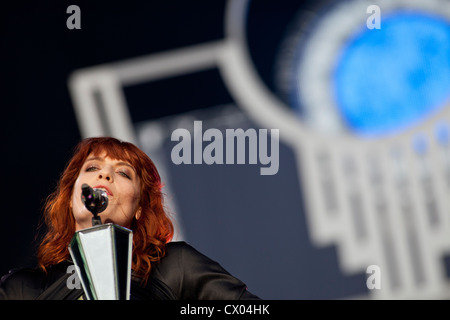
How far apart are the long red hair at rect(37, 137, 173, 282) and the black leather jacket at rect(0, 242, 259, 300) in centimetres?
4

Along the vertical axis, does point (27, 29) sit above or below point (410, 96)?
above

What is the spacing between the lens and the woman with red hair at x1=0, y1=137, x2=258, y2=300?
1.62 metres

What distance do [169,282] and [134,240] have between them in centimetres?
15

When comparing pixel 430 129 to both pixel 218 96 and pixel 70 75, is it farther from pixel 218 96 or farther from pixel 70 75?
pixel 70 75

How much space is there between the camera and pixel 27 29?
10.5 feet

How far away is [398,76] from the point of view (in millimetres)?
3076

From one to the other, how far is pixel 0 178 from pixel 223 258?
106cm

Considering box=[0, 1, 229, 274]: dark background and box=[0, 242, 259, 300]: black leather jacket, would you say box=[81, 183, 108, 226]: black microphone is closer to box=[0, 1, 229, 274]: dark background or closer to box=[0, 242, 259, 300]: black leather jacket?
box=[0, 242, 259, 300]: black leather jacket

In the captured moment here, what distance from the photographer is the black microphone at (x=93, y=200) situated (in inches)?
52.6

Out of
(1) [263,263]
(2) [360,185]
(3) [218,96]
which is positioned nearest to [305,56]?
(3) [218,96]

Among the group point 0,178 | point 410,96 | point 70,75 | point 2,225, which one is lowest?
point 2,225

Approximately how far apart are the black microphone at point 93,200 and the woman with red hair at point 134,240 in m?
0.26

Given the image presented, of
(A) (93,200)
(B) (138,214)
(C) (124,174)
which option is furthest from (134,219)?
(A) (93,200)

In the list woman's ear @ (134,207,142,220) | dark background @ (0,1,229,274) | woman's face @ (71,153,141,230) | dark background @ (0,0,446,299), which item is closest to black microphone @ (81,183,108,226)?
woman's face @ (71,153,141,230)
